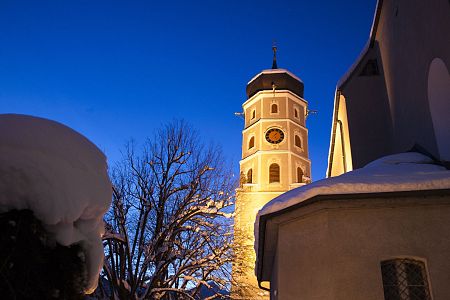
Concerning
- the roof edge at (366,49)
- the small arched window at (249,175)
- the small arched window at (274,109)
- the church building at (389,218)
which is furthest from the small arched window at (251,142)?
the church building at (389,218)

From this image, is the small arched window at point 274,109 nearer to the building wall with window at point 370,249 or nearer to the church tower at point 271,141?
the church tower at point 271,141

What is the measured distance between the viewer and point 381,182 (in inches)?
307

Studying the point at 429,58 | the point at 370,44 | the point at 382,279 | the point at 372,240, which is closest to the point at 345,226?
the point at 372,240

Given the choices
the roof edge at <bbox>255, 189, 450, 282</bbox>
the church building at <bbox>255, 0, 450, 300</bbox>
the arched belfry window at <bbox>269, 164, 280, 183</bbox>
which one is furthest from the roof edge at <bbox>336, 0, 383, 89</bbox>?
the arched belfry window at <bbox>269, 164, 280, 183</bbox>

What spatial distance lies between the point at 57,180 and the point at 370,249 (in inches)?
250

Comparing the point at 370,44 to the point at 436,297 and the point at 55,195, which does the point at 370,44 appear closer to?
the point at 436,297

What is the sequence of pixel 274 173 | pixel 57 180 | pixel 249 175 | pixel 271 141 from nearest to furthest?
pixel 57 180 < pixel 274 173 < pixel 249 175 < pixel 271 141

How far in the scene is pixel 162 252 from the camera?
38.2 feet

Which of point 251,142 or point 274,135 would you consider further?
point 251,142

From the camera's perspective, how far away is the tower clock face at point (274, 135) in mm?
31859

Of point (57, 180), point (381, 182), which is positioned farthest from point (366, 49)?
point (57, 180)

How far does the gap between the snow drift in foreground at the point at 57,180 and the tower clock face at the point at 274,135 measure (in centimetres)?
2912

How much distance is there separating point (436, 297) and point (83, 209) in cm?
644

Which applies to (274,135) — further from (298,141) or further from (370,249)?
(370,249)
